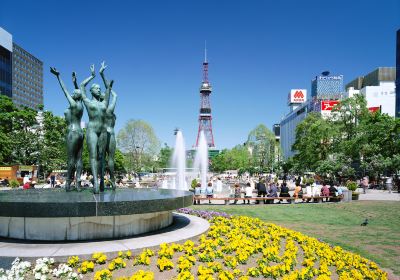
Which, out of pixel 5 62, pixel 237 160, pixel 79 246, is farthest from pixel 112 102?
pixel 237 160

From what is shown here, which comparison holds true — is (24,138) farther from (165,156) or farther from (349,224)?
(165,156)

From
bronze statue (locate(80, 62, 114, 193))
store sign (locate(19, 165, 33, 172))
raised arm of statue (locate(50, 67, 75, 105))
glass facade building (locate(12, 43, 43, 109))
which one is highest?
glass facade building (locate(12, 43, 43, 109))

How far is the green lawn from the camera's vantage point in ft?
29.4

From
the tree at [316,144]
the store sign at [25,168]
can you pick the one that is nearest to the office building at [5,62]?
the store sign at [25,168]

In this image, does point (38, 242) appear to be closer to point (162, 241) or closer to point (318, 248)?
point (162, 241)

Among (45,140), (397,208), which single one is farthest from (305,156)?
(45,140)

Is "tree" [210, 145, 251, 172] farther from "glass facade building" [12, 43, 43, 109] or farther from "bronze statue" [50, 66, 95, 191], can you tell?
"bronze statue" [50, 66, 95, 191]

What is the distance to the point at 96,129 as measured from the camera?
30.7 feet

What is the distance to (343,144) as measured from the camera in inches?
1463

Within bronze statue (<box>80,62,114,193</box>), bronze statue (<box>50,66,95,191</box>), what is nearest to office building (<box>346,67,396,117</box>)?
bronze statue (<box>80,62,114,193</box>)

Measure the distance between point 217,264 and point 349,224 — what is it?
324 inches

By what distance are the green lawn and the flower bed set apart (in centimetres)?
148

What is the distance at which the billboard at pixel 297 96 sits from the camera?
140 meters

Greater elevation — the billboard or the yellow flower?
the billboard
